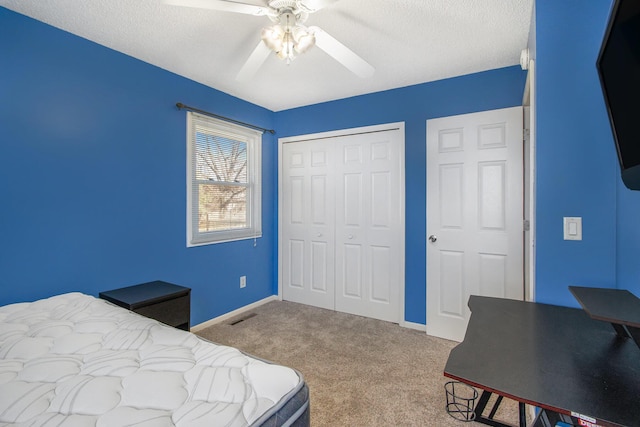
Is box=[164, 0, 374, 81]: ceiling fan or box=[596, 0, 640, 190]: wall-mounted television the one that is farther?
box=[164, 0, 374, 81]: ceiling fan

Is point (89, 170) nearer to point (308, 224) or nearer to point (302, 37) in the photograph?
point (302, 37)

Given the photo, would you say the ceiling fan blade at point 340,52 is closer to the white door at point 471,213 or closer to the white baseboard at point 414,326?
→ the white door at point 471,213

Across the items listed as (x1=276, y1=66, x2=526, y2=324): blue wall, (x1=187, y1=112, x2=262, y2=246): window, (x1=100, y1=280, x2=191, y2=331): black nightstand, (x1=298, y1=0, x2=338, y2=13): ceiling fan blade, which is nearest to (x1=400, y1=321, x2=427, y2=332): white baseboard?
(x1=276, y1=66, x2=526, y2=324): blue wall

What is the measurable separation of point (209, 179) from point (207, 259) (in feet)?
2.66

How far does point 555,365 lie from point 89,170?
283cm

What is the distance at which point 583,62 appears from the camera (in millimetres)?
1497

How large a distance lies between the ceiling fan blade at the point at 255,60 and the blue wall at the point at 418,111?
5.33 ft

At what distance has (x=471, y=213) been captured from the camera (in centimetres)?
272

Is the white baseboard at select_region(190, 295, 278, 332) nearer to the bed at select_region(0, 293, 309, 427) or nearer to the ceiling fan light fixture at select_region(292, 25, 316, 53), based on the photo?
the bed at select_region(0, 293, 309, 427)

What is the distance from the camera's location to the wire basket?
5.83 ft

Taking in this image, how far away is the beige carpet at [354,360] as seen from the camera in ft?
5.93

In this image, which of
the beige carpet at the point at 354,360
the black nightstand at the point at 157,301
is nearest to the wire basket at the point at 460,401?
the beige carpet at the point at 354,360

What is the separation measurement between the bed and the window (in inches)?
62.3

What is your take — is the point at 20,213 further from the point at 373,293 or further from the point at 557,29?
the point at 557,29
